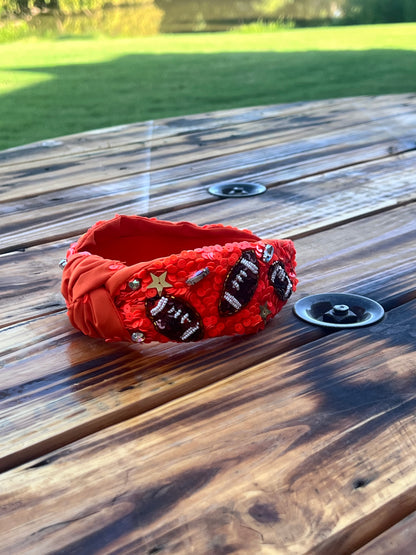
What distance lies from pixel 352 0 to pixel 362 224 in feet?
31.1

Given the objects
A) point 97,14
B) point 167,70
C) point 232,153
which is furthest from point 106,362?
point 97,14

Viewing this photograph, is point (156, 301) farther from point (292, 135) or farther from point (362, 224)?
point (292, 135)

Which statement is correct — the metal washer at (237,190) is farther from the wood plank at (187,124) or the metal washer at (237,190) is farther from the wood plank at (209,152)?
the wood plank at (187,124)

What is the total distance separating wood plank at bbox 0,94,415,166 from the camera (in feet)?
5.51

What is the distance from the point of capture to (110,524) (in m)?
0.46

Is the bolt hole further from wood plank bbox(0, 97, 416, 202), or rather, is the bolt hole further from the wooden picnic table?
wood plank bbox(0, 97, 416, 202)

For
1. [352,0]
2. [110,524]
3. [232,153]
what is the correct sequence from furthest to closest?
[352,0] → [232,153] → [110,524]

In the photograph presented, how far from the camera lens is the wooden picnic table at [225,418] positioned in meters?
0.45

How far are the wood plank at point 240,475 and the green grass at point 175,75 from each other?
2.37 metres

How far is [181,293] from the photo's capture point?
26.9 inches

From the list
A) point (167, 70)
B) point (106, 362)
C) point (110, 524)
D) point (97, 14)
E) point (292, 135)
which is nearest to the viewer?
point (110, 524)

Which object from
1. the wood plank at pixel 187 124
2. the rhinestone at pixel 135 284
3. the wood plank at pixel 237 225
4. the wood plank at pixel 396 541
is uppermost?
the rhinestone at pixel 135 284

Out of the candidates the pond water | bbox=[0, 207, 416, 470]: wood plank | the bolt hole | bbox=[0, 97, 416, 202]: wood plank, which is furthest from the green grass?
the bolt hole

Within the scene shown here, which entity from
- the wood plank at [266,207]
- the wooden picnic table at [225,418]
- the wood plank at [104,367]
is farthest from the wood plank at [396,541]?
the wood plank at [266,207]
